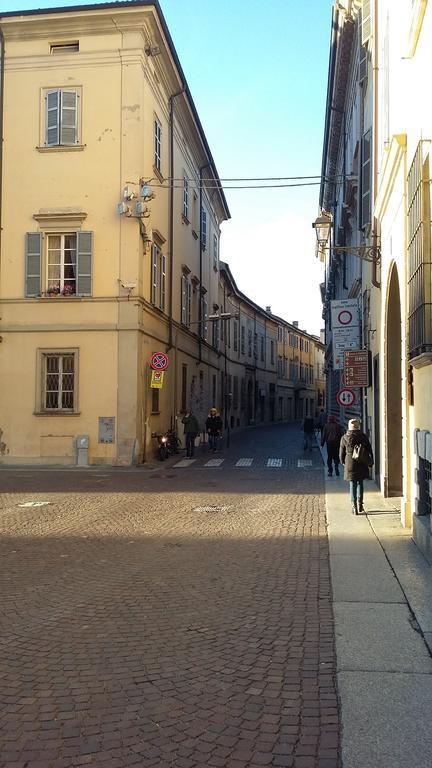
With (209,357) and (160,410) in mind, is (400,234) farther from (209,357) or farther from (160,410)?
(209,357)

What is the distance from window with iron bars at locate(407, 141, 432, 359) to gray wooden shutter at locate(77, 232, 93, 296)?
13.2 metres

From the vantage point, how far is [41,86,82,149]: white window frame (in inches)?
794

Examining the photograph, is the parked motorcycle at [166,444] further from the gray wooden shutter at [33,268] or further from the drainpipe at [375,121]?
the drainpipe at [375,121]

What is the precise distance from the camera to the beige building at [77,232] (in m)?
19.7

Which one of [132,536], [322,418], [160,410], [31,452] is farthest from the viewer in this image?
[322,418]

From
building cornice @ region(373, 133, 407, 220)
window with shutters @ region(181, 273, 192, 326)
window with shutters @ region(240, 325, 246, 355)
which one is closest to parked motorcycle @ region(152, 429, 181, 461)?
window with shutters @ region(181, 273, 192, 326)

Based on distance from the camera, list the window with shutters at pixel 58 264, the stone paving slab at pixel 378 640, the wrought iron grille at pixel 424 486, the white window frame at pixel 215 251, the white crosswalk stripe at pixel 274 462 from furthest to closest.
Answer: the white window frame at pixel 215 251 → the white crosswalk stripe at pixel 274 462 → the window with shutters at pixel 58 264 → the wrought iron grille at pixel 424 486 → the stone paving slab at pixel 378 640

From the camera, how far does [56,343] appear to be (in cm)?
2005

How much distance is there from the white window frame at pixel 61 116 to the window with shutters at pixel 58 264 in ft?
9.09

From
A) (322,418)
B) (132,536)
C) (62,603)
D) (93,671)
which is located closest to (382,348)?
(132,536)

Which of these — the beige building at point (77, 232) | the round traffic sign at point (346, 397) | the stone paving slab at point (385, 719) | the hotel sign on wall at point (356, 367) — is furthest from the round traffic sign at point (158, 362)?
the stone paving slab at point (385, 719)

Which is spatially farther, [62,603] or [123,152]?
[123,152]

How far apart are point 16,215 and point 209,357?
52.0 feet

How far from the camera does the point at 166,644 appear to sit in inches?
193
